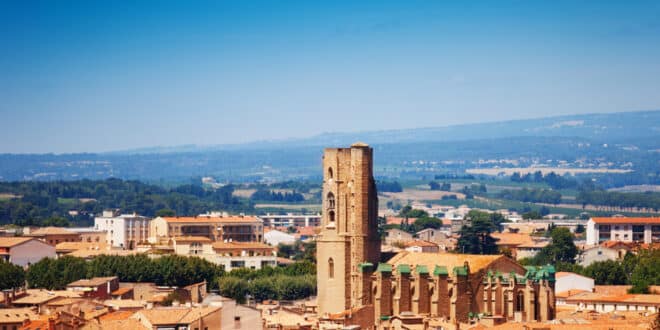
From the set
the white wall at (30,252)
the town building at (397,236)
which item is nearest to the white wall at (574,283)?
the white wall at (30,252)

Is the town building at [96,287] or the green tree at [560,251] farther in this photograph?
the green tree at [560,251]

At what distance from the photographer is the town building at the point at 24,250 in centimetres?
11769

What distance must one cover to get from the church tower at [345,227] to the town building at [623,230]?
6856cm

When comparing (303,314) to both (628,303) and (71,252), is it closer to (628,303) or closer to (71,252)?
(628,303)

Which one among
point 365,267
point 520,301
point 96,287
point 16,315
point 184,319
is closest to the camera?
point 184,319

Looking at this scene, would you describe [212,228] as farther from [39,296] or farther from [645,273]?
[39,296]

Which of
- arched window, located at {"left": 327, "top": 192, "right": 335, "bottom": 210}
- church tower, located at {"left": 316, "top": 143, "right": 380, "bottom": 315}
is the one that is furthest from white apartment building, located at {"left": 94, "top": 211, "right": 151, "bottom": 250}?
church tower, located at {"left": 316, "top": 143, "right": 380, "bottom": 315}

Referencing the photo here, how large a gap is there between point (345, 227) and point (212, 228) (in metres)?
69.2

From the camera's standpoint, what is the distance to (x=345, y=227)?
7831cm

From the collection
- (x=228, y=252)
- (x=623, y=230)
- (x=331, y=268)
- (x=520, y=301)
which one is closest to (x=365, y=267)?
(x=331, y=268)

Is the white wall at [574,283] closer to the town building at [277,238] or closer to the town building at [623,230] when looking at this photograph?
the town building at [623,230]

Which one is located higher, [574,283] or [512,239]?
[574,283]

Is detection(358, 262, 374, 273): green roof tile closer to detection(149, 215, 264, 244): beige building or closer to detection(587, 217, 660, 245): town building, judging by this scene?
detection(149, 215, 264, 244): beige building

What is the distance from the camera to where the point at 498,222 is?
7160 inches
